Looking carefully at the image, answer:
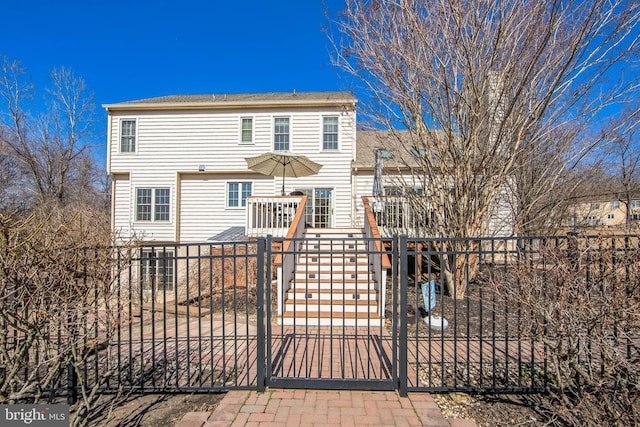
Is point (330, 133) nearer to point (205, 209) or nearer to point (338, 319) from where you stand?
point (205, 209)

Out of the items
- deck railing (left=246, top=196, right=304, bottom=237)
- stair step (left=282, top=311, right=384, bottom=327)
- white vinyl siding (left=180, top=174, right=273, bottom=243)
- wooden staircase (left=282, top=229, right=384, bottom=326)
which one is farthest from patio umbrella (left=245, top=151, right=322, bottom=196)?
stair step (left=282, top=311, right=384, bottom=327)

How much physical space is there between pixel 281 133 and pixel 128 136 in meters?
6.53

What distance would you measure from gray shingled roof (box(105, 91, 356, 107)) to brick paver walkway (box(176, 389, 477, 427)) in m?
10.9

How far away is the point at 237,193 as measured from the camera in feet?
41.7

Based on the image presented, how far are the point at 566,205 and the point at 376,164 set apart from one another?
6368 millimetres

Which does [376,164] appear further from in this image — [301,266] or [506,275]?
[506,275]

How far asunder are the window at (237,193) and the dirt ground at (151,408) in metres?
9.70

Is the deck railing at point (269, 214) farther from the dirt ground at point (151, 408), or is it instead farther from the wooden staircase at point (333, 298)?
the dirt ground at point (151, 408)

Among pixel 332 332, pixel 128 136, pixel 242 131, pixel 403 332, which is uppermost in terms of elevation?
pixel 242 131

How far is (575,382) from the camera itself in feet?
8.23

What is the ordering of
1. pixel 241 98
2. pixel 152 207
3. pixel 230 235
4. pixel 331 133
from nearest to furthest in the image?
pixel 331 133 < pixel 230 235 < pixel 152 207 < pixel 241 98

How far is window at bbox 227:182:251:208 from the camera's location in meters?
12.7

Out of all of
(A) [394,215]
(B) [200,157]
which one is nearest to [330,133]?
(A) [394,215]

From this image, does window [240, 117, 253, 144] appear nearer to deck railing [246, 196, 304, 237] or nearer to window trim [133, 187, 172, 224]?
window trim [133, 187, 172, 224]
